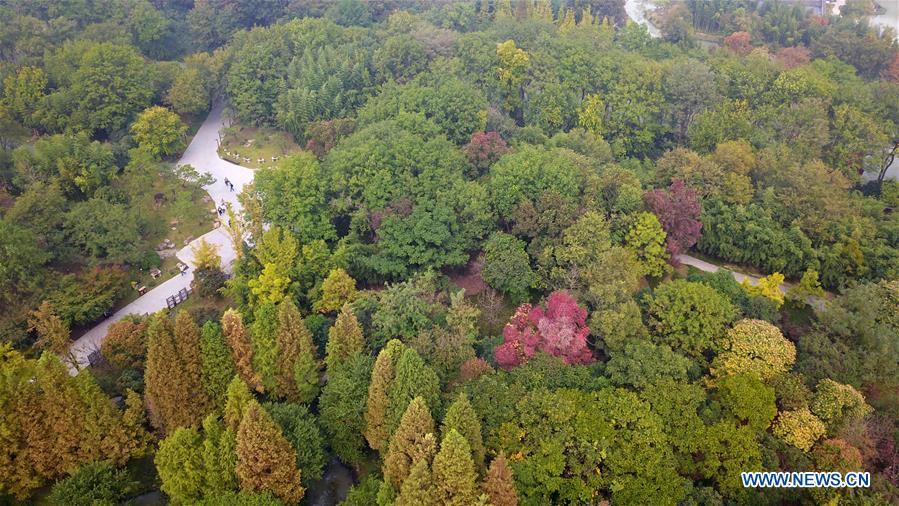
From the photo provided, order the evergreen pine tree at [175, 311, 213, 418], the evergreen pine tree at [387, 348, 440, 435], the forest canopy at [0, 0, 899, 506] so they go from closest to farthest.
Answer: the forest canopy at [0, 0, 899, 506], the evergreen pine tree at [387, 348, 440, 435], the evergreen pine tree at [175, 311, 213, 418]

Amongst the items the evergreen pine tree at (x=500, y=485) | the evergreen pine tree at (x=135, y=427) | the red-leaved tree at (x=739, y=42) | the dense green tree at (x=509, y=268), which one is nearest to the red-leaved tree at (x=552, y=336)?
the dense green tree at (x=509, y=268)

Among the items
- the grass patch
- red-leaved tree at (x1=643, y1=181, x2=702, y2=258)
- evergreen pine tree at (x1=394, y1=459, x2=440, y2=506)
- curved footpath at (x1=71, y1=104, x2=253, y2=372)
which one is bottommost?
curved footpath at (x1=71, y1=104, x2=253, y2=372)

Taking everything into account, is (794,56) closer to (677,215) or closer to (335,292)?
(677,215)

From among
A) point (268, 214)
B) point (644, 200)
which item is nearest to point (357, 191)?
point (268, 214)

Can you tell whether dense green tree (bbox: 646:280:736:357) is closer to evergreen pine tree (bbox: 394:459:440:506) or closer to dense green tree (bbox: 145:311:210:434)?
evergreen pine tree (bbox: 394:459:440:506)

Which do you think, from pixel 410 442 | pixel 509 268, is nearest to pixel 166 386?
pixel 410 442

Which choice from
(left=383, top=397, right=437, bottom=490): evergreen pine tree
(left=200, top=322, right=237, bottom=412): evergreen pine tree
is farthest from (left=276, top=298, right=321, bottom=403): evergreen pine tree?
(left=383, top=397, right=437, bottom=490): evergreen pine tree
